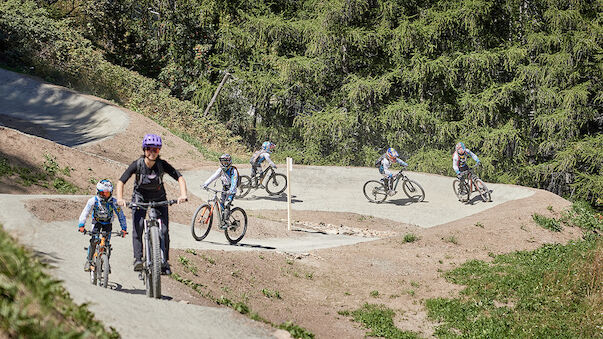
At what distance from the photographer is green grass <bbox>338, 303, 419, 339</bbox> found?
1059 cm

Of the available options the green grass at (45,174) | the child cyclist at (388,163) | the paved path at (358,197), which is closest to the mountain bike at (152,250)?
the green grass at (45,174)

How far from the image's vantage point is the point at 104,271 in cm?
890

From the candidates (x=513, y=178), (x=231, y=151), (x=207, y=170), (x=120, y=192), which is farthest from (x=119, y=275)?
(x=513, y=178)

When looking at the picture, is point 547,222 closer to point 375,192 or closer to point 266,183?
point 375,192

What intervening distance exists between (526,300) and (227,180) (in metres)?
7.67

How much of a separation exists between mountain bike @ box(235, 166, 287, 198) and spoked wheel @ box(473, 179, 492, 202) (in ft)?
25.8

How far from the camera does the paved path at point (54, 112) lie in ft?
98.4

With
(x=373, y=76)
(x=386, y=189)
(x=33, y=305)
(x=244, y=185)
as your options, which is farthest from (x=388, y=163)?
(x=33, y=305)

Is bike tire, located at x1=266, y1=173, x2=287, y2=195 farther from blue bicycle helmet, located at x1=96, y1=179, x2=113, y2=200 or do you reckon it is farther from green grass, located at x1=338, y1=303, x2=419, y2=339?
blue bicycle helmet, located at x1=96, y1=179, x2=113, y2=200

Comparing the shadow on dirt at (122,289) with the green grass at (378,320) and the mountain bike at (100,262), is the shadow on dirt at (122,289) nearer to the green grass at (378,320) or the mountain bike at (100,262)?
the mountain bike at (100,262)

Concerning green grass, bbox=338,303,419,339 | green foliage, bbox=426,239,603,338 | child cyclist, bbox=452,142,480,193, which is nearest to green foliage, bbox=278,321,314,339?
green grass, bbox=338,303,419,339

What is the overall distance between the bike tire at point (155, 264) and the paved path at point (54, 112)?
70.0 ft

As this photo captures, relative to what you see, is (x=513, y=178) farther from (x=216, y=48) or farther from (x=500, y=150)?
(x=216, y=48)

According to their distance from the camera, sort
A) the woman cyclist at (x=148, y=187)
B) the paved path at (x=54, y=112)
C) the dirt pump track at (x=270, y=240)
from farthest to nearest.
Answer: the paved path at (x=54, y=112) < the woman cyclist at (x=148, y=187) < the dirt pump track at (x=270, y=240)
